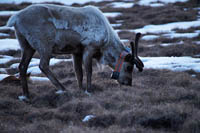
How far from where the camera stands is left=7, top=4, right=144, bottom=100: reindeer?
5.86 m

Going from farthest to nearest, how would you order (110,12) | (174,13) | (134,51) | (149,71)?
1. (110,12)
2. (174,13)
3. (149,71)
4. (134,51)

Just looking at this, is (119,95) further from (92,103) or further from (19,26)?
(19,26)

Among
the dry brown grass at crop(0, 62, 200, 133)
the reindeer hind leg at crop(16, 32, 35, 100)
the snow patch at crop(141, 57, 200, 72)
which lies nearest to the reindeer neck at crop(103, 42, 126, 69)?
the dry brown grass at crop(0, 62, 200, 133)

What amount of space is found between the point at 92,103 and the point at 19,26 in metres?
2.38

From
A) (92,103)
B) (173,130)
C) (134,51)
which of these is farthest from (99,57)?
(173,130)

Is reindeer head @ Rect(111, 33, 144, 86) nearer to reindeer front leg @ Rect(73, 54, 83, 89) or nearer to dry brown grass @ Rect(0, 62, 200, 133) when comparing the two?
dry brown grass @ Rect(0, 62, 200, 133)

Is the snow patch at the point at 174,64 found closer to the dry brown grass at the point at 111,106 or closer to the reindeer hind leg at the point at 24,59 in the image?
the dry brown grass at the point at 111,106

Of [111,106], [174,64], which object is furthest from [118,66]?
[174,64]

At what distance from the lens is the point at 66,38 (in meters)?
6.05

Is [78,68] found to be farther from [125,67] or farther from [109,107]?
[109,107]

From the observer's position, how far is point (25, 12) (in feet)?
19.4

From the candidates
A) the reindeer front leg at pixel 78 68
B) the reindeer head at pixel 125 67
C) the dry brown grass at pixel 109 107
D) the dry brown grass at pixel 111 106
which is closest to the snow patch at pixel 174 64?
the dry brown grass at pixel 111 106

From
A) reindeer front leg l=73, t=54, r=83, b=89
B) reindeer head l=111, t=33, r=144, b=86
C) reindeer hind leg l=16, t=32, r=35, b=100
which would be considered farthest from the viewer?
reindeer front leg l=73, t=54, r=83, b=89

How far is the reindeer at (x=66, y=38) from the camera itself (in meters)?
5.86
